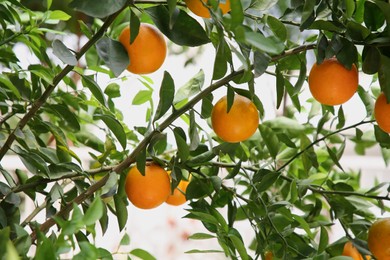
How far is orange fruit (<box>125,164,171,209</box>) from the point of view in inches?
26.4

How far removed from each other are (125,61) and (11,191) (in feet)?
0.71

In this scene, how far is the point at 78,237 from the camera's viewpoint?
66cm

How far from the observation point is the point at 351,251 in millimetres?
778

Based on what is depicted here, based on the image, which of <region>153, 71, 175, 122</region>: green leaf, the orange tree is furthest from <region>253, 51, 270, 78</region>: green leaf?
<region>153, 71, 175, 122</region>: green leaf

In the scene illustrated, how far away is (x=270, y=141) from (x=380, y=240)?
0.20 metres

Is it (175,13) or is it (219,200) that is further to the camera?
(219,200)

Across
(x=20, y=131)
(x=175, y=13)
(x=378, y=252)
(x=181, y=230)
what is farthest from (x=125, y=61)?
(x=181, y=230)

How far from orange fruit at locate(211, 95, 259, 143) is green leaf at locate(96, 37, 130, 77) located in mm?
123

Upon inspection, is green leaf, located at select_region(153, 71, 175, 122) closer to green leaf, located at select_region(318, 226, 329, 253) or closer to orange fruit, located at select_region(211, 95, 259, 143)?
orange fruit, located at select_region(211, 95, 259, 143)

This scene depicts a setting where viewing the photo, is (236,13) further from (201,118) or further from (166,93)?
(201,118)

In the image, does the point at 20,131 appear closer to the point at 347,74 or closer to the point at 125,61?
the point at 125,61

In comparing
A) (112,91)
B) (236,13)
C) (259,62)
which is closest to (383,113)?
(259,62)

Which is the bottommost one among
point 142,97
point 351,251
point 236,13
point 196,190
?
point 351,251

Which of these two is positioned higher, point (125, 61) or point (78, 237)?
point (125, 61)
